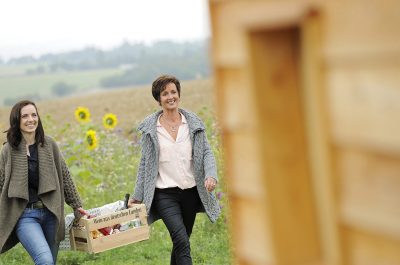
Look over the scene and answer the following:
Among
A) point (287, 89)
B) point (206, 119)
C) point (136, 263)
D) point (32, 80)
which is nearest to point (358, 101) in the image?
point (287, 89)

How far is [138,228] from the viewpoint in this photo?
896 centimetres

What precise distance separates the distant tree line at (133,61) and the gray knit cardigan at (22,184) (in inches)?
1979

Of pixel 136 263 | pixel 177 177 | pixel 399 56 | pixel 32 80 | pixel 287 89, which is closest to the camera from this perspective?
pixel 399 56

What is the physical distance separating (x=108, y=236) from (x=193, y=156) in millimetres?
1542

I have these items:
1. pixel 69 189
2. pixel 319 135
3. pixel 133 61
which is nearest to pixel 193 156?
pixel 69 189

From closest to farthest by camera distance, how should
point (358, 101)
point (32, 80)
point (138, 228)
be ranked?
point (358, 101) → point (138, 228) → point (32, 80)

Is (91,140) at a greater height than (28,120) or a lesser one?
lesser

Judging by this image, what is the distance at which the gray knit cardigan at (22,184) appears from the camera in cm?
777

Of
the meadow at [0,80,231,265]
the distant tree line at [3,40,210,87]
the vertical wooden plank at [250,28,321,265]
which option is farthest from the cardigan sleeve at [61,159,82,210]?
the distant tree line at [3,40,210,87]

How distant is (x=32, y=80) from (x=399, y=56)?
7838 cm

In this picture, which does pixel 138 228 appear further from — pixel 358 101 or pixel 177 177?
pixel 358 101

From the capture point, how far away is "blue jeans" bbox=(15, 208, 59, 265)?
761cm

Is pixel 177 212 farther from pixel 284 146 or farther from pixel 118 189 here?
pixel 284 146

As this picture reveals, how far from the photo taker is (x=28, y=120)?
7828mm
